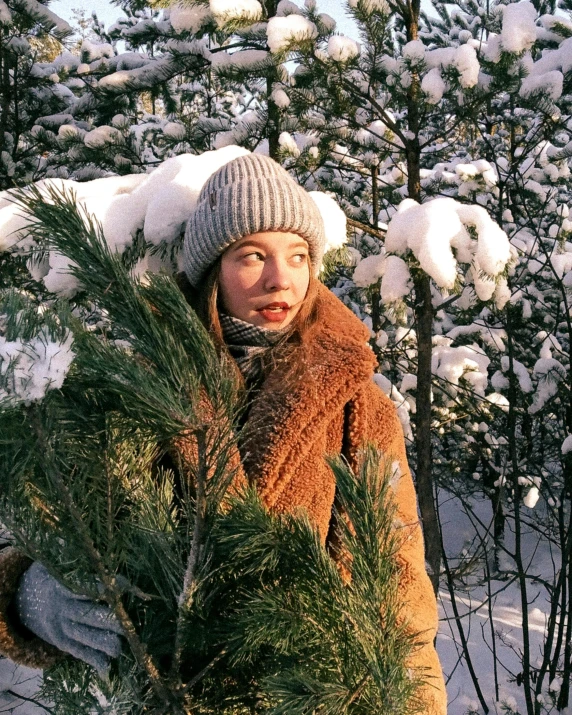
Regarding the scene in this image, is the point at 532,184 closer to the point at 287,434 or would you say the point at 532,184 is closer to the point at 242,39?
the point at 242,39

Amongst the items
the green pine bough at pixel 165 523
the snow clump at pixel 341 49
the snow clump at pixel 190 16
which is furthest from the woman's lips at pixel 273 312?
the snow clump at pixel 190 16

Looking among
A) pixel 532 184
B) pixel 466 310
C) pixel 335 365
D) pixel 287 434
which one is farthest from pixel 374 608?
pixel 532 184

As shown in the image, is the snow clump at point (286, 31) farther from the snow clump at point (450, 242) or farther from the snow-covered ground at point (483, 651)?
the snow-covered ground at point (483, 651)

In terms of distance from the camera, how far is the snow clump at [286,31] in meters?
2.54

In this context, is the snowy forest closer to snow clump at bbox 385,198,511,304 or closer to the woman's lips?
snow clump at bbox 385,198,511,304

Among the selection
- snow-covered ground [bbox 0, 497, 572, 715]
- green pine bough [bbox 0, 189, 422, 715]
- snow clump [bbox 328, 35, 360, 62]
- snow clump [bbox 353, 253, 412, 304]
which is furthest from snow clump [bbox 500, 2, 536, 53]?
snow-covered ground [bbox 0, 497, 572, 715]

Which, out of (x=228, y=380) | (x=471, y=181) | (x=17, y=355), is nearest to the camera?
(x=17, y=355)

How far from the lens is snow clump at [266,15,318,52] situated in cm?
254

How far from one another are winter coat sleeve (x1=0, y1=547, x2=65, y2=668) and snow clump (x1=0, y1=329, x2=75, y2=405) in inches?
26.3

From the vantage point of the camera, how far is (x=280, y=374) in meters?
1.28

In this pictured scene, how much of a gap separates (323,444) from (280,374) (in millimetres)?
181

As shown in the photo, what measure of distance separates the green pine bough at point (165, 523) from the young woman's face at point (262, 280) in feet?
1.94

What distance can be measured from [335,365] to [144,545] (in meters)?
0.59

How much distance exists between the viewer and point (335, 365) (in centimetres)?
129
